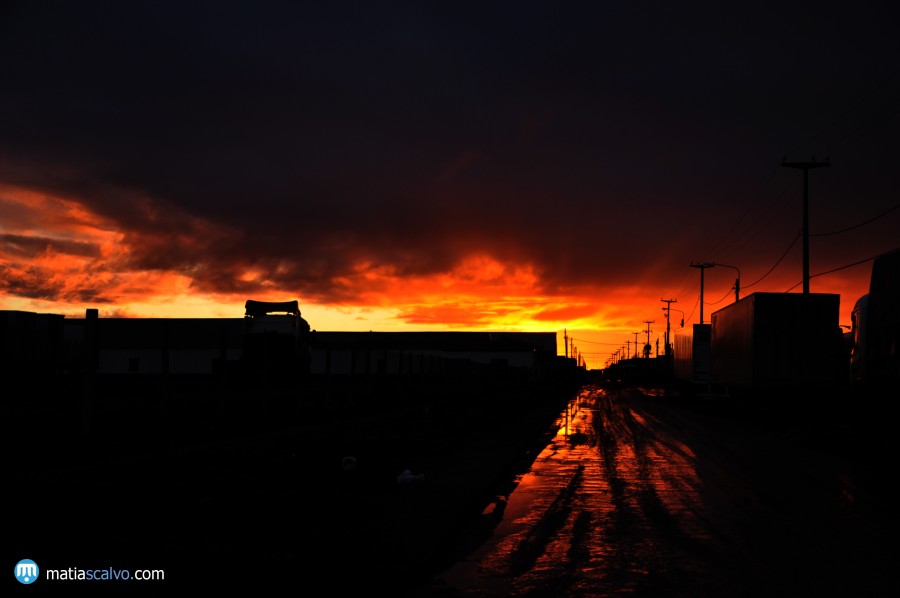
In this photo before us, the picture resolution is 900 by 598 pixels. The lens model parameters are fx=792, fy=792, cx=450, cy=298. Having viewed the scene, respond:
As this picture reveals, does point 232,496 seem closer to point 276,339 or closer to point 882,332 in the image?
point 882,332

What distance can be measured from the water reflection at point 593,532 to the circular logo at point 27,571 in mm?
3085

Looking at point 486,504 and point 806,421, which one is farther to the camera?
point 806,421

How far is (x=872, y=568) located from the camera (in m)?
6.79

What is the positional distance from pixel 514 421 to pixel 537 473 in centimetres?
1288

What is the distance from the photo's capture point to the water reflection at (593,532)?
6461mm

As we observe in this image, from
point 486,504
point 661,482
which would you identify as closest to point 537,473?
point 661,482

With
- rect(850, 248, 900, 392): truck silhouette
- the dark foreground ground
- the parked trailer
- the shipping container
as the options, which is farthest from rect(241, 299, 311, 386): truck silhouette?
the shipping container

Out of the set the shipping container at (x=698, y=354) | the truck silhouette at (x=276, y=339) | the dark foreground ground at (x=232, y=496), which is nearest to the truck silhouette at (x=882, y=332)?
the dark foreground ground at (x=232, y=496)

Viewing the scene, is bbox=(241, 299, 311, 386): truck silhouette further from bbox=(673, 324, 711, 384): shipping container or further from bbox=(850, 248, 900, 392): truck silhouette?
bbox=(673, 324, 711, 384): shipping container

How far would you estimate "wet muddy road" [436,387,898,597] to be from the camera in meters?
6.36

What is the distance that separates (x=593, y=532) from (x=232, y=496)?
427 centimetres

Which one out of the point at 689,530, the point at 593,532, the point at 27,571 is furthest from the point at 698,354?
the point at 27,571

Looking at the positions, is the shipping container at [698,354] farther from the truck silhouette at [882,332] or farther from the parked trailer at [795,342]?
the truck silhouette at [882,332]

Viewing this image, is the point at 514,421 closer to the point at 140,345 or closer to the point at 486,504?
the point at 486,504
